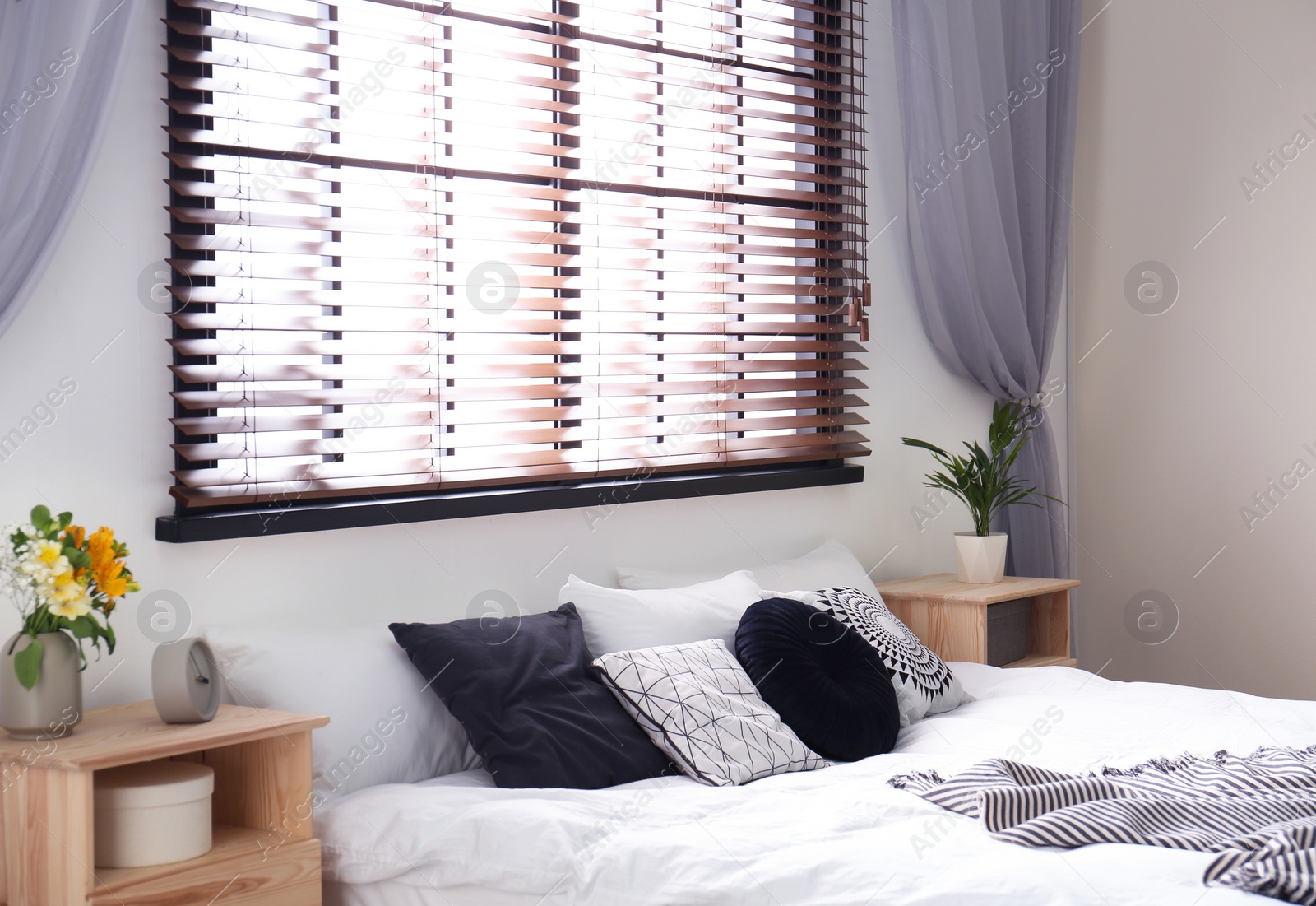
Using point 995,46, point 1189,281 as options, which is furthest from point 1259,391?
point 995,46

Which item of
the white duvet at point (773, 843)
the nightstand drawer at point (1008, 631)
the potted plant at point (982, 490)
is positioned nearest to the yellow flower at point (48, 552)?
the white duvet at point (773, 843)

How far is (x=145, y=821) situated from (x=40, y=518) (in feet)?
1.57

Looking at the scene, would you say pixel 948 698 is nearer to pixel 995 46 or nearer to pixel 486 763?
pixel 486 763

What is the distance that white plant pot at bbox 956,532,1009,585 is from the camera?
11.1 ft

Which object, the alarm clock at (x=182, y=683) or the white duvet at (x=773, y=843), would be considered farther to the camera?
the alarm clock at (x=182, y=683)

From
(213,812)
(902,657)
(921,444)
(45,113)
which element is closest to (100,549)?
(213,812)

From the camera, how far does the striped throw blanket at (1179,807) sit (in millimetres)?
1498

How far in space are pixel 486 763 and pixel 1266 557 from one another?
289 centimetres

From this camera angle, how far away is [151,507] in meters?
2.11

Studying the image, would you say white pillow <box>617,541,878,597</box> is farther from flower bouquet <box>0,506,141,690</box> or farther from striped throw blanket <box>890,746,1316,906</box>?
flower bouquet <box>0,506,141,690</box>

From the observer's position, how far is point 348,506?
232 centimetres

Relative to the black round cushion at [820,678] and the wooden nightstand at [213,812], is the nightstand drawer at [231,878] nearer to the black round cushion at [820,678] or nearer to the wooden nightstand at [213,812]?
the wooden nightstand at [213,812]

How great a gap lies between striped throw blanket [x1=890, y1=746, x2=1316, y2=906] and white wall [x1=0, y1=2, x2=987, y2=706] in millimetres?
1011

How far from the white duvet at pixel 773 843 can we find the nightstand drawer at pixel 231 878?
9cm
